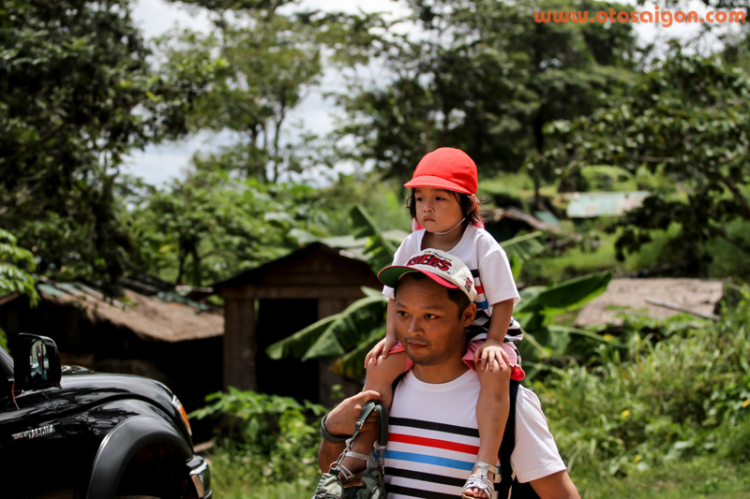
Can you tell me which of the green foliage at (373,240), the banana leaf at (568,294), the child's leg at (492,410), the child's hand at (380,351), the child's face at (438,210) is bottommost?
the banana leaf at (568,294)

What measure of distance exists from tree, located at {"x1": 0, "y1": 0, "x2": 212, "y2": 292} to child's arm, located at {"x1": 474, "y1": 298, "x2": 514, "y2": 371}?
21.4 feet

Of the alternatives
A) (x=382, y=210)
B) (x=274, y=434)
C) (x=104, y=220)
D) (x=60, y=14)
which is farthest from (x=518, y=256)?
(x=382, y=210)

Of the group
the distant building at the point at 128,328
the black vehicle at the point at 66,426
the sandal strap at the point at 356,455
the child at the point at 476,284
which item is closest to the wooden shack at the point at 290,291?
the distant building at the point at 128,328

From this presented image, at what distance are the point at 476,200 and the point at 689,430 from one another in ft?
19.8

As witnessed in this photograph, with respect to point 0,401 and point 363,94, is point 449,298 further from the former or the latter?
point 363,94

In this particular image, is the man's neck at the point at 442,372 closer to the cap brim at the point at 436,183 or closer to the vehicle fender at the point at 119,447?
the cap brim at the point at 436,183

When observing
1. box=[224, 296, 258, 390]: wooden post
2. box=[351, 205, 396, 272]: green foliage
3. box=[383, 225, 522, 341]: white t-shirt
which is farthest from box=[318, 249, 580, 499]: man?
box=[224, 296, 258, 390]: wooden post

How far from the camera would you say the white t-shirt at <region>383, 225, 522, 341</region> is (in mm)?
2459

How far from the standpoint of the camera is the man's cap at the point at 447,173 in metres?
2.50

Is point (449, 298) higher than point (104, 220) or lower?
higher

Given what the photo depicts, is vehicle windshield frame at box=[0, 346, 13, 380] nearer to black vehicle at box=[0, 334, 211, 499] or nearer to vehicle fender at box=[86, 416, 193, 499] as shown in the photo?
black vehicle at box=[0, 334, 211, 499]

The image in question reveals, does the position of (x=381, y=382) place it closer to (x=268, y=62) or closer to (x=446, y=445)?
(x=446, y=445)

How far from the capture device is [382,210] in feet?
66.6

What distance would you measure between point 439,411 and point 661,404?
6.48m
